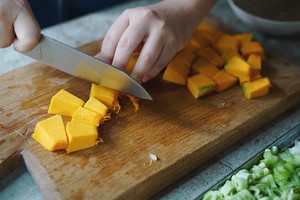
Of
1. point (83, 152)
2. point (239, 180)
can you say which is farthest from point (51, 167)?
point (239, 180)

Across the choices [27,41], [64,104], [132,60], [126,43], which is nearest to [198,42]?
[132,60]

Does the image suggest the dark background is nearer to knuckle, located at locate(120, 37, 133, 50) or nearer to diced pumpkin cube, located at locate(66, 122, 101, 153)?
knuckle, located at locate(120, 37, 133, 50)

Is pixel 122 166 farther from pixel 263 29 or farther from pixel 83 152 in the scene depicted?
pixel 263 29

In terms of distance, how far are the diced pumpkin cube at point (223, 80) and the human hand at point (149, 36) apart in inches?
7.4

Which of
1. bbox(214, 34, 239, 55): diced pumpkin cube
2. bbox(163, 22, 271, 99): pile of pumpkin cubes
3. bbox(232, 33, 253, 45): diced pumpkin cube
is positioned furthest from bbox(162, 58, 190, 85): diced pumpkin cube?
bbox(232, 33, 253, 45): diced pumpkin cube

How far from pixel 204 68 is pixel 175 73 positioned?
127mm

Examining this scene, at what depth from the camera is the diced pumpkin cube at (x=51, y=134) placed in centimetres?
137

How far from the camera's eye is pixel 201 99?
1662 mm

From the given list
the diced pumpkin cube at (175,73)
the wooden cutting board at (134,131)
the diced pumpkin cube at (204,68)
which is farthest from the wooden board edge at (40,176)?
the diced pumpkin cube at (204,68)

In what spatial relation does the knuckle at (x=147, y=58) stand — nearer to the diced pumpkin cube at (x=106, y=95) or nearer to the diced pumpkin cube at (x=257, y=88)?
the diced pumpkin cube at (x=106, y=95)

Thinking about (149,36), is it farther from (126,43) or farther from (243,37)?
(243,37)

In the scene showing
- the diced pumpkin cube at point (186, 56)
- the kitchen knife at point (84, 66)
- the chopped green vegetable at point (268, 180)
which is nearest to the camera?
the chopped green vegetable at point (268, 180)

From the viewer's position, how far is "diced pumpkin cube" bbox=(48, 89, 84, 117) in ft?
4.95

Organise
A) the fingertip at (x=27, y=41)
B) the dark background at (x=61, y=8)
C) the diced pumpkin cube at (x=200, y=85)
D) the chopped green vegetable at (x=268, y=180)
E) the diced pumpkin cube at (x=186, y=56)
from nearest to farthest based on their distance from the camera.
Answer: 1. the chopped green vegetable at (x=268, y=180)
2. the fingertip at (x=27, y=41)
3. the diced pumpkin cube at (x=200, y=85)
4. the diced pumpkin cube at (x=186, y=56)
5. the dark background at (x=61, y=8)
